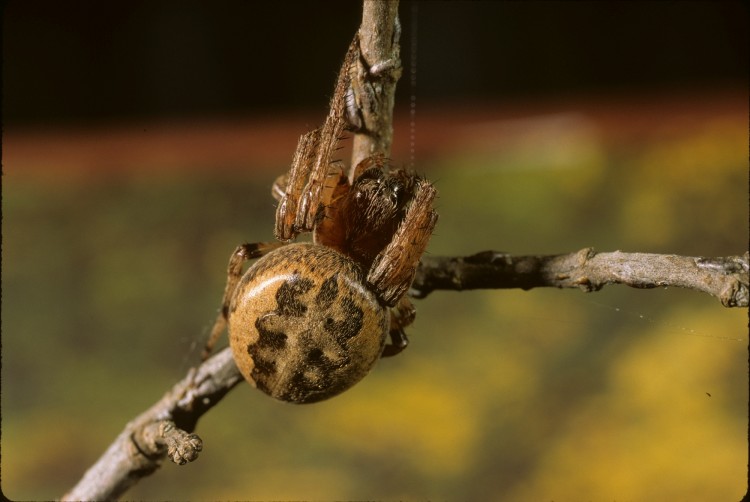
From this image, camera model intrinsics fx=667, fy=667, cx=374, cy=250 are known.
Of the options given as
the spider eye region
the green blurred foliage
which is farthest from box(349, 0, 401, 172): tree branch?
the green blurred foliage

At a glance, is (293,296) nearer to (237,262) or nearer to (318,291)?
(318,291)

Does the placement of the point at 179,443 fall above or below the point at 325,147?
below

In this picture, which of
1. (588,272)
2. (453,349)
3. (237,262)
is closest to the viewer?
(588,272)

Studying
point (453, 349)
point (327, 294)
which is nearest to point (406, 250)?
point (327, 294)

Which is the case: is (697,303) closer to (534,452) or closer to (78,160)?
(534,452)

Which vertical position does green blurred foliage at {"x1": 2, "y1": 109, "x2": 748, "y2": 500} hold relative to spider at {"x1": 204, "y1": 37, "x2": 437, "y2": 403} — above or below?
below

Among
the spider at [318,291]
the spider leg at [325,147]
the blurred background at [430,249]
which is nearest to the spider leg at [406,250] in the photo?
the spider at [318,291]

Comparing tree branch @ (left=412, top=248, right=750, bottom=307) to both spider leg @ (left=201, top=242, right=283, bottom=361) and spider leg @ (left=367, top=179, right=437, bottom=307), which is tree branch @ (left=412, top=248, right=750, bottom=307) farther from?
spider leg @ (left=201, top=242, right=283, bottom=361)
